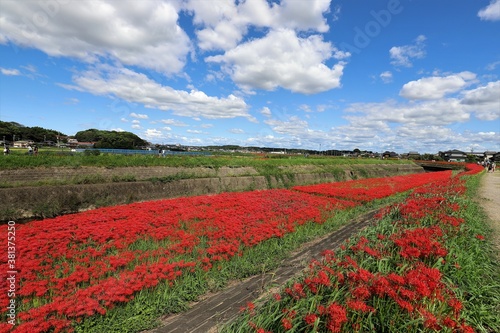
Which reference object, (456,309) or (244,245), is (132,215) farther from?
(456,309)

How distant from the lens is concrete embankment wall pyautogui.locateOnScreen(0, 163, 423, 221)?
11.1 m

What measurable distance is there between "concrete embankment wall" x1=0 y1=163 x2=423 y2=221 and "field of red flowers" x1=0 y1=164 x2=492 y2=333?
147 inches

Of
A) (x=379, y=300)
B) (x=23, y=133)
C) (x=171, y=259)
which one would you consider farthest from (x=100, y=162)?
(x=23, y=133)

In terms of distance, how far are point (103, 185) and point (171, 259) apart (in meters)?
9.78

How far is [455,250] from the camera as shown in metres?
4.79

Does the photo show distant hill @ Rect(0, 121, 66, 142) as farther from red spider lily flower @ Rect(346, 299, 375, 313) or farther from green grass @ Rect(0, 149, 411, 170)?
red spider lily flower @ Rect(346, 299, 375, 313)

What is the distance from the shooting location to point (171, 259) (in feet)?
20.4

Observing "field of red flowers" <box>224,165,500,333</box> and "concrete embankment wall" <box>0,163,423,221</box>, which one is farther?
"concrete embankment wall" <box>0,163,423,221</box>

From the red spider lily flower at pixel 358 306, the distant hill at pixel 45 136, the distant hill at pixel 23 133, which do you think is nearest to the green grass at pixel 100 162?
the red spider lily flower at pixel 358 306

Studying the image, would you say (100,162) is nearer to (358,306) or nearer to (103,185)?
(103,185)

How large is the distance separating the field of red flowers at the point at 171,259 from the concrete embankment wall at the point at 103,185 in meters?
3.73

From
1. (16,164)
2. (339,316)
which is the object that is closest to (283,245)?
(339,316)

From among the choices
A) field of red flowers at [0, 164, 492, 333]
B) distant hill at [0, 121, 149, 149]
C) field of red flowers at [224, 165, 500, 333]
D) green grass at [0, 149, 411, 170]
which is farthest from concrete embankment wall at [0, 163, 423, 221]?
distant hill at [0, 121, 149, 149]

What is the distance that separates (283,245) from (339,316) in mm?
5472
